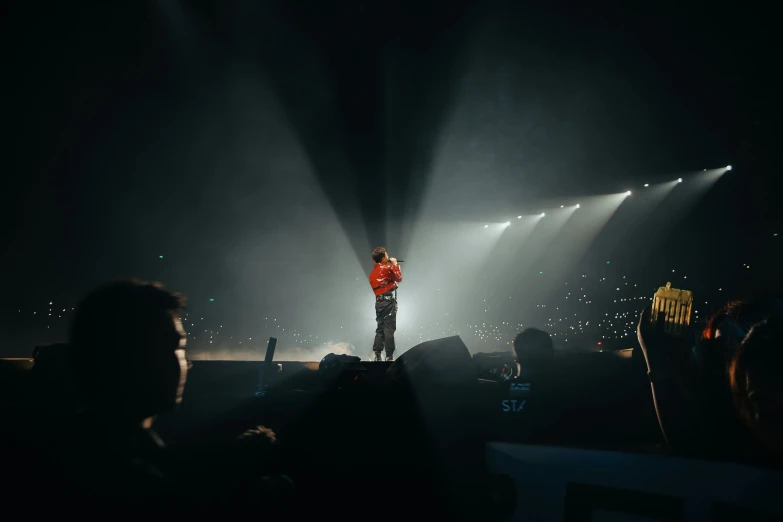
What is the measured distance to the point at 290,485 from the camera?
1.41 m

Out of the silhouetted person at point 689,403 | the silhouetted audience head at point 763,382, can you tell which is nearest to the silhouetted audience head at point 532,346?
the silhouetted person at point 689,403

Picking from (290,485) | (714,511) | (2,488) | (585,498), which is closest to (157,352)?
(2,488)

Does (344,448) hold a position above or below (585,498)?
above

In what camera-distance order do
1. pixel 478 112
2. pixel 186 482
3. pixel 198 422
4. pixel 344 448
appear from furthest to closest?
1. pixel 478 112
2. pixel 198 422
3. pixel 344 448
4. pixel 186 482

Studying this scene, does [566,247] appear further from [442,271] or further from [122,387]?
[122,387]

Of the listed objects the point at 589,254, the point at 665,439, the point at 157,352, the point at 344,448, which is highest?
the point at 589,254

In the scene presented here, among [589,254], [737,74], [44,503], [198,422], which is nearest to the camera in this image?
[44,503]

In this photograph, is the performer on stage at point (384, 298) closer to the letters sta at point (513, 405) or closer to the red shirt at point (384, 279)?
the red shirt at point (384, 279)

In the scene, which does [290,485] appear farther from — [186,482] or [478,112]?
[478,112]

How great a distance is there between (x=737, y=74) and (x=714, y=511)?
11.2 metres

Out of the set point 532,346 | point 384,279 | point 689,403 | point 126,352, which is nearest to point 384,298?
point 384,279

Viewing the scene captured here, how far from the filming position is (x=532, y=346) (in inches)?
150

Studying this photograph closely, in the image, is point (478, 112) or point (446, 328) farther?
point (446, 328)

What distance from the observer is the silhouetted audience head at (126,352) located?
4.41 feet
